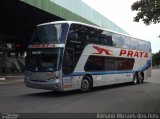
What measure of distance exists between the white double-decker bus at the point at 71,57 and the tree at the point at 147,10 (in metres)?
4.66

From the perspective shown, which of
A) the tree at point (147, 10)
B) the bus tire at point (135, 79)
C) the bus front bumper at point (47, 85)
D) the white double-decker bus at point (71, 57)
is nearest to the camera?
the tree at point (147, 10)

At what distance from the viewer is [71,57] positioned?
688 inches

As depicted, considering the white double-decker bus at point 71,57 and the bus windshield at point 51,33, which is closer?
the white double-decker bus at point 71,57

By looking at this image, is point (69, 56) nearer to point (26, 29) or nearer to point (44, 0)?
point (44, 0)

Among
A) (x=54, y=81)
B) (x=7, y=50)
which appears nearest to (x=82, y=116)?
(x=54, y=81)

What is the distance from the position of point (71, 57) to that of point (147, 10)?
5.66 meters

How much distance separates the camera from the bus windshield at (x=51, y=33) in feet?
55.8

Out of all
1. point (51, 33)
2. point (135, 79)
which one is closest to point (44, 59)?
point (51, 33)

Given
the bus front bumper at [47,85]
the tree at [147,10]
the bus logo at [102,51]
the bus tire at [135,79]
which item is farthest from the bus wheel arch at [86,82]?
the bus tire at [135,79]

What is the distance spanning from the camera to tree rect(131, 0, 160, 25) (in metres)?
12.7

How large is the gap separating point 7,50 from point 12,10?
24.6 metres

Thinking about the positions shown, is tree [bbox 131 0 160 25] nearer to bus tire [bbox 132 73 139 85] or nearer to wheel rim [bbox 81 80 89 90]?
wheel rim [bbox 81 80 89 90]

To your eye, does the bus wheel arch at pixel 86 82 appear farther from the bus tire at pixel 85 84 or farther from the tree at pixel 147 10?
the tree at pixel 147 10

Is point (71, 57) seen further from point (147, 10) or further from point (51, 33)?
point (147, 10)
